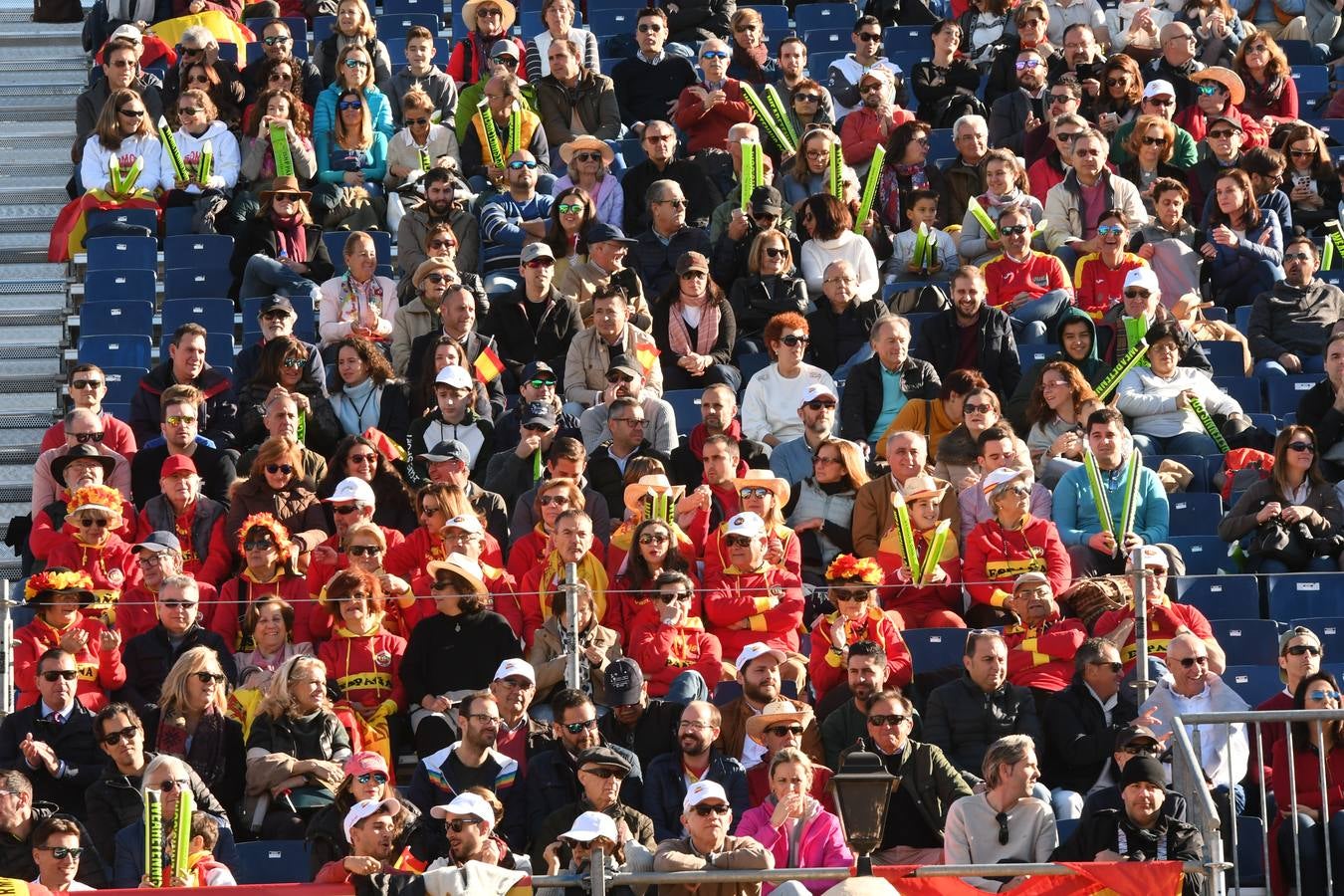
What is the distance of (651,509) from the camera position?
44.7 feet

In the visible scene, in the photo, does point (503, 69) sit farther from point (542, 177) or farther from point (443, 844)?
point (443, 844)

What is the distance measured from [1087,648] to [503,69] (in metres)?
6.59

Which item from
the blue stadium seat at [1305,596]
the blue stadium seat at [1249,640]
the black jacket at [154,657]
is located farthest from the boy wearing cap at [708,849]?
the blue stadium seat at [1305,596]

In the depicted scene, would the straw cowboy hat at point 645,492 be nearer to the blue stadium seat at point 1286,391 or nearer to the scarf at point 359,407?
the scarf at point 359,407

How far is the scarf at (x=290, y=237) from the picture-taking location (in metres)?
16.5

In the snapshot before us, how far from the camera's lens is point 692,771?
11961 mm

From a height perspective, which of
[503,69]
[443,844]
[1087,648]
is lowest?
[443,844]

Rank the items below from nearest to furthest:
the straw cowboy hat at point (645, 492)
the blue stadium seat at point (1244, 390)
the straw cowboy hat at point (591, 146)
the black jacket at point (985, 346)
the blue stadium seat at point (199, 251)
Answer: the straw cowboy hat at point (645, 492) → the black jacket at point (985, 346) → the blue stadium seat at point (1244, 390) → the blue stadium seat at point (199, 251) → the straw cowboy hat at point (591, 146)

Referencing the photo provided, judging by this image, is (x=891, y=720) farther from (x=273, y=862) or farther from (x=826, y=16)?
(x=826, y=16)

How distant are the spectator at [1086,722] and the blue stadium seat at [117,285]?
6.53 meters

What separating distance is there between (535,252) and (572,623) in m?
3.67

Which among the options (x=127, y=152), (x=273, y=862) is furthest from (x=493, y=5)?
(x=273, y=862)

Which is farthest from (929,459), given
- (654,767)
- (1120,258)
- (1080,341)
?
(654,767)

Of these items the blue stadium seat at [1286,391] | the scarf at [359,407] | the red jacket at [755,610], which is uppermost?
the blue stadium seat at [1286,391]
